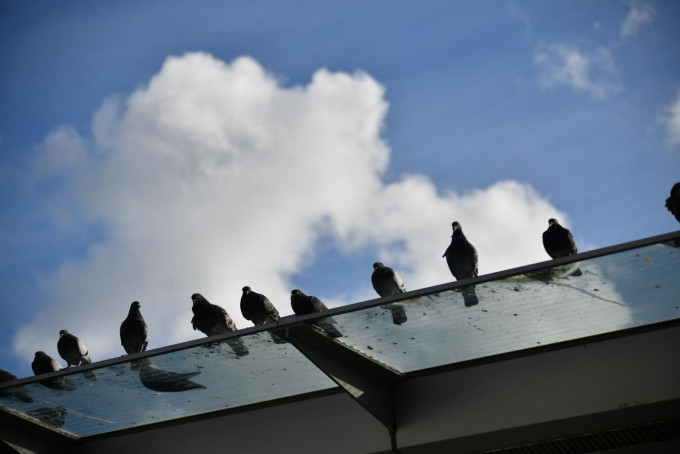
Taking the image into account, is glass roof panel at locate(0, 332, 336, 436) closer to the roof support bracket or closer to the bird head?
the roof support bracket

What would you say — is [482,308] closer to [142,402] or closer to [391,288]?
[391,288]

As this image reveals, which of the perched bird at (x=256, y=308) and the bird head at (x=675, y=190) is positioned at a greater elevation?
the bird head at (x=675, y=190)

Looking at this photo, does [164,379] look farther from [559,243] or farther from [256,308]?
[559,243]

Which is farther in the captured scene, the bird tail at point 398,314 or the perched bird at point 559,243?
the perched bird at point 559,243

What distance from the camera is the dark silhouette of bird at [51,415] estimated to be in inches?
274

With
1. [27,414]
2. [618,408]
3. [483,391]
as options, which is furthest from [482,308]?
[27,414]

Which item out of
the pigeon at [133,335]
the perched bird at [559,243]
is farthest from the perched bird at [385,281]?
the pigeon at [133,335]

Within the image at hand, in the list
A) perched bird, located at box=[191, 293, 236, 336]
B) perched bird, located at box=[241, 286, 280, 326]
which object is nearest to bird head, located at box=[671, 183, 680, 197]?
perched bird, located at box=[241, 286, 280, 326]

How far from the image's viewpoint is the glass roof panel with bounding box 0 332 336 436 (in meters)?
6.19

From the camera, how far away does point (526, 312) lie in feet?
19.1

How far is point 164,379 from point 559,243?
3.89 metres

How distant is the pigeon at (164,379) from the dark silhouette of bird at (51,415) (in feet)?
3.30

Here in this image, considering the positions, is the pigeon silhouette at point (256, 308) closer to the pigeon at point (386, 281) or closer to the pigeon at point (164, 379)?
the pigeon at point (386, 281)

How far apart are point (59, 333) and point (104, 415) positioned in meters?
2.49
